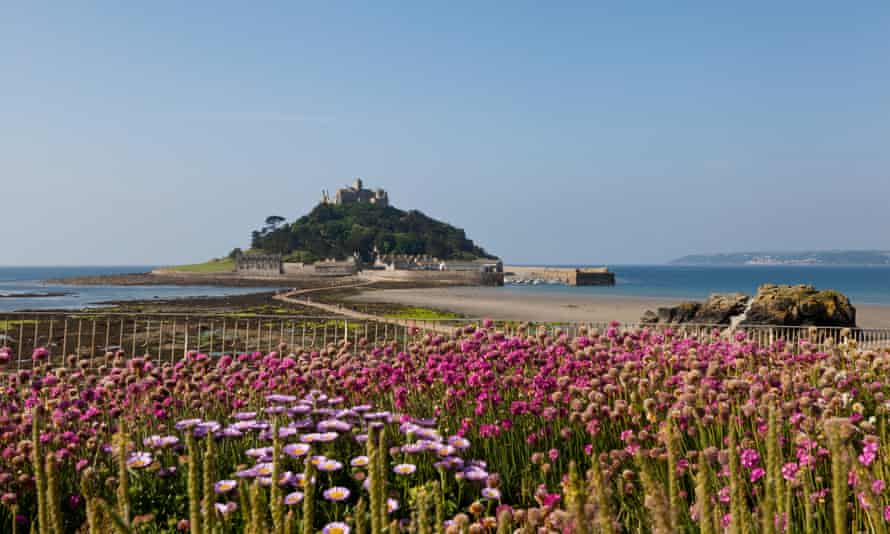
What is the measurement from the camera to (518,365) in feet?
22.7

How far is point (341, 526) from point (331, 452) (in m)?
1.29

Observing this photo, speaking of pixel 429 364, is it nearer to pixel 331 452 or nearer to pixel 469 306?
pixel 331 452

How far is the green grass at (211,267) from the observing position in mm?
156875

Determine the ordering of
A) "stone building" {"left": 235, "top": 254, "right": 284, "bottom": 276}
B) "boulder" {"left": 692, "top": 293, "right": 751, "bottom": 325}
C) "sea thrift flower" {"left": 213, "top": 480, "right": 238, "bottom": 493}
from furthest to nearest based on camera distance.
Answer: "stone building" {"left": 235, "top": 254, "right": 284, "bottom": 276}
"boulder" {"left": 692, "top": 293, "right": 751, "bottom": 325}
"sea thrift flower" {"left": 213, "top": 480, "right": 238, "bottom": 493}

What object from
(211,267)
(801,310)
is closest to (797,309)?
(801,310)

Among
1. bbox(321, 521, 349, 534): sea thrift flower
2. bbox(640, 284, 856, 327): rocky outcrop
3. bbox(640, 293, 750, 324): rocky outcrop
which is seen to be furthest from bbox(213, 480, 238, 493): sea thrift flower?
bbox(640, 293, 750, 324): rocky outcrop

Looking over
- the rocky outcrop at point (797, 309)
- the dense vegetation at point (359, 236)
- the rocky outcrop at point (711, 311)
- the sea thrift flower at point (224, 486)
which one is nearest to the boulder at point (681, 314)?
the rocky outcrop at point (711, 311)

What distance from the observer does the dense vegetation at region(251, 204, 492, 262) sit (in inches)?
6609

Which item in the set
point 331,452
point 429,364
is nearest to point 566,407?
point 429,364

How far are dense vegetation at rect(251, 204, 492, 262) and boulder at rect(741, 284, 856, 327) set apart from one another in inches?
5529

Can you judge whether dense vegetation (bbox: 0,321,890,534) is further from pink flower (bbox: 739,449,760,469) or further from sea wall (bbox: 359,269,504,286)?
sea wall (bbox: 359,269,504,286)

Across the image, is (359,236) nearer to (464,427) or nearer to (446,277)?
(446,277)

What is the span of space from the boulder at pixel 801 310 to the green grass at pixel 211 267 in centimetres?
14496

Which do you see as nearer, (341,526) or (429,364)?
(341,526)
